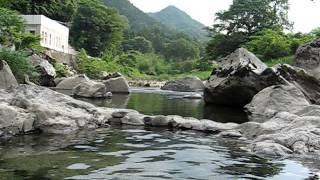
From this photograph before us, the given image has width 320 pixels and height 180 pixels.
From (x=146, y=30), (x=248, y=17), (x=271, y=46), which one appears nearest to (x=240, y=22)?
(x=248, y=17)

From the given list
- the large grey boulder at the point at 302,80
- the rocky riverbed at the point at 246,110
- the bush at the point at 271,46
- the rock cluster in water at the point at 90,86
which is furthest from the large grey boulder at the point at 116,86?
the bush at the point at 271,46

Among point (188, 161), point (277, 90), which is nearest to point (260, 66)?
point (277, 90)

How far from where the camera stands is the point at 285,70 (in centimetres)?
2197

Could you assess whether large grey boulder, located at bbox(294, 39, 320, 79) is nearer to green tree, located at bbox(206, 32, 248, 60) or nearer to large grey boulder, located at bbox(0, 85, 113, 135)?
large grey boulder, located at bbox(0, 85, 113, 135)

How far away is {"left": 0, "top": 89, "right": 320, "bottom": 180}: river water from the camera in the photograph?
767cm

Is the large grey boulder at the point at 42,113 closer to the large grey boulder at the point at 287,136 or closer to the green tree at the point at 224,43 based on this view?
the large grey boulder at the point at 287,136

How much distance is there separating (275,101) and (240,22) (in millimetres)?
48069

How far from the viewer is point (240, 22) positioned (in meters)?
65.8

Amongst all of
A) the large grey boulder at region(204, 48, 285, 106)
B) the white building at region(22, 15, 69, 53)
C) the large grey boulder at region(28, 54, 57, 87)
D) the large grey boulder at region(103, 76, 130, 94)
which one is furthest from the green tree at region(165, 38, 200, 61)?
the large grey boulder at region(204, 48, 285, 106)

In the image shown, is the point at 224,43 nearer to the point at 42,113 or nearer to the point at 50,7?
the point at 50,7

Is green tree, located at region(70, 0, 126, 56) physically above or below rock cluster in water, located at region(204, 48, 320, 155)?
above

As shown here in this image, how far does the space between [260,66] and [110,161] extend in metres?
16.0

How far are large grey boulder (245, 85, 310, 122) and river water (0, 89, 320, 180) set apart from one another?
7125mm

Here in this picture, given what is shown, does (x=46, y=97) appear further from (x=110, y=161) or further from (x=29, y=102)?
(x=110, y=161)
